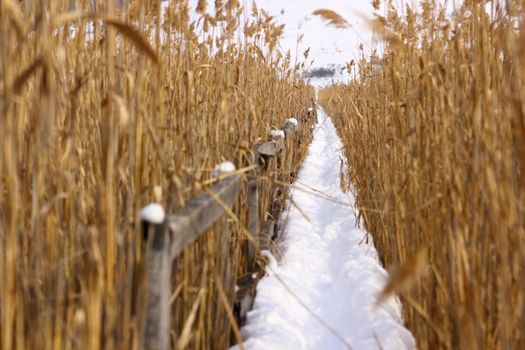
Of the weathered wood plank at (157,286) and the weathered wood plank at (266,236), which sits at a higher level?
the weathered wood plank at (157,286)

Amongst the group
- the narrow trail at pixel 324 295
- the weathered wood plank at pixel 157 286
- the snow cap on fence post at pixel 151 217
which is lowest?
the narrow trail at pixel 324 295

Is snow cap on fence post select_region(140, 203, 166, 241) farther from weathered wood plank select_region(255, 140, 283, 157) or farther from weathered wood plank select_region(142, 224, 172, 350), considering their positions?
weathered wood plank select_region(255, 140, 283, 157)

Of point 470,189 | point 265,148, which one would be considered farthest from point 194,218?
point 265,148

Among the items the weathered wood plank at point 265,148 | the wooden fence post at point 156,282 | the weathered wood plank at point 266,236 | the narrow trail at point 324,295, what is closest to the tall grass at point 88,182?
the wooden fence post at point 156,282

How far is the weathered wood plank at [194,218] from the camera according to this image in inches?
36.9

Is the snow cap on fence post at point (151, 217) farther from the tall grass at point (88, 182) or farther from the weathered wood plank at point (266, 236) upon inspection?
the weathered wood plank at point (266, 236)

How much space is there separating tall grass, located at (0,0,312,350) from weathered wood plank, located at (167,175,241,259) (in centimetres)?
6

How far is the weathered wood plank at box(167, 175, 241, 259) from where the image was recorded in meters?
0.94

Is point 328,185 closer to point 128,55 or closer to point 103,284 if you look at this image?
point 128,55

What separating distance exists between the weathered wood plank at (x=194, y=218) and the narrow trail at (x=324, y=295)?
0.67 ft

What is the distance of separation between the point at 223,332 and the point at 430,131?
0.80 metres

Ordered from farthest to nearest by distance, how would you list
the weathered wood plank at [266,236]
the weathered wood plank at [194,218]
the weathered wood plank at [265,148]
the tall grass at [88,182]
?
the weathered wood plank at [266,236]
the weathered wood plank at [265,148]
the weathered wood plank at [194,218]
the tall grass at [88,182]

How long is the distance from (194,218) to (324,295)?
46.1 inches

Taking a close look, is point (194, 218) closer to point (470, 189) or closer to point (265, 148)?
point (470, 189)
